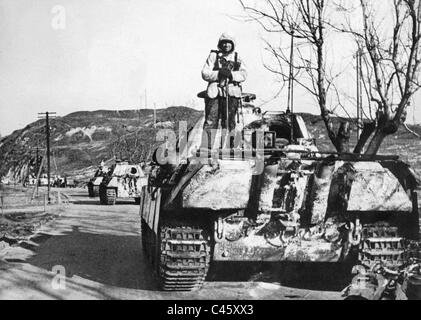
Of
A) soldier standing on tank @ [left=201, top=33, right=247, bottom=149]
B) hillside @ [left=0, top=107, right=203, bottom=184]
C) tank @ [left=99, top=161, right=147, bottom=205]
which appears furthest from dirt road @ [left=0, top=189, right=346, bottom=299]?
hillside @ [left=0, top=107, right=203, bottom=184]

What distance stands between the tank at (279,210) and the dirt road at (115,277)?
0.51 metres

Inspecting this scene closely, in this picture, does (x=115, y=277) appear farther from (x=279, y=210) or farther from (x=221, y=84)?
(x=221, y=84)

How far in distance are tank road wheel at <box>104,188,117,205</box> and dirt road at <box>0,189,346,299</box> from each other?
11.6 metres

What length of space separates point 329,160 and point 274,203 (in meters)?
0.79

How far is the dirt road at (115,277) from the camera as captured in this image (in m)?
6.52

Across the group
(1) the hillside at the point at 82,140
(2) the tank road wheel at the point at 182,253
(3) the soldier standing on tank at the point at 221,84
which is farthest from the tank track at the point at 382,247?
(1) the hillside at the point at 82,140

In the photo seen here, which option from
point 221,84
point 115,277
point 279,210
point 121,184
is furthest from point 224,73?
point 121,184

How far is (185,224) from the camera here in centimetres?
636

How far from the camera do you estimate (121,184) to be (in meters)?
23.0

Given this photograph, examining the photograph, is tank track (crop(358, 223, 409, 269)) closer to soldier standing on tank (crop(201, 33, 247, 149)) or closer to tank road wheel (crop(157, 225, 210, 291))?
tank road wheel (crop(157, 225, 210, 291))

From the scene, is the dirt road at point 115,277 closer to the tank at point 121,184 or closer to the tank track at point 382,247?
the tank track at point 382,247

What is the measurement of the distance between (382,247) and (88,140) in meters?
87.6
